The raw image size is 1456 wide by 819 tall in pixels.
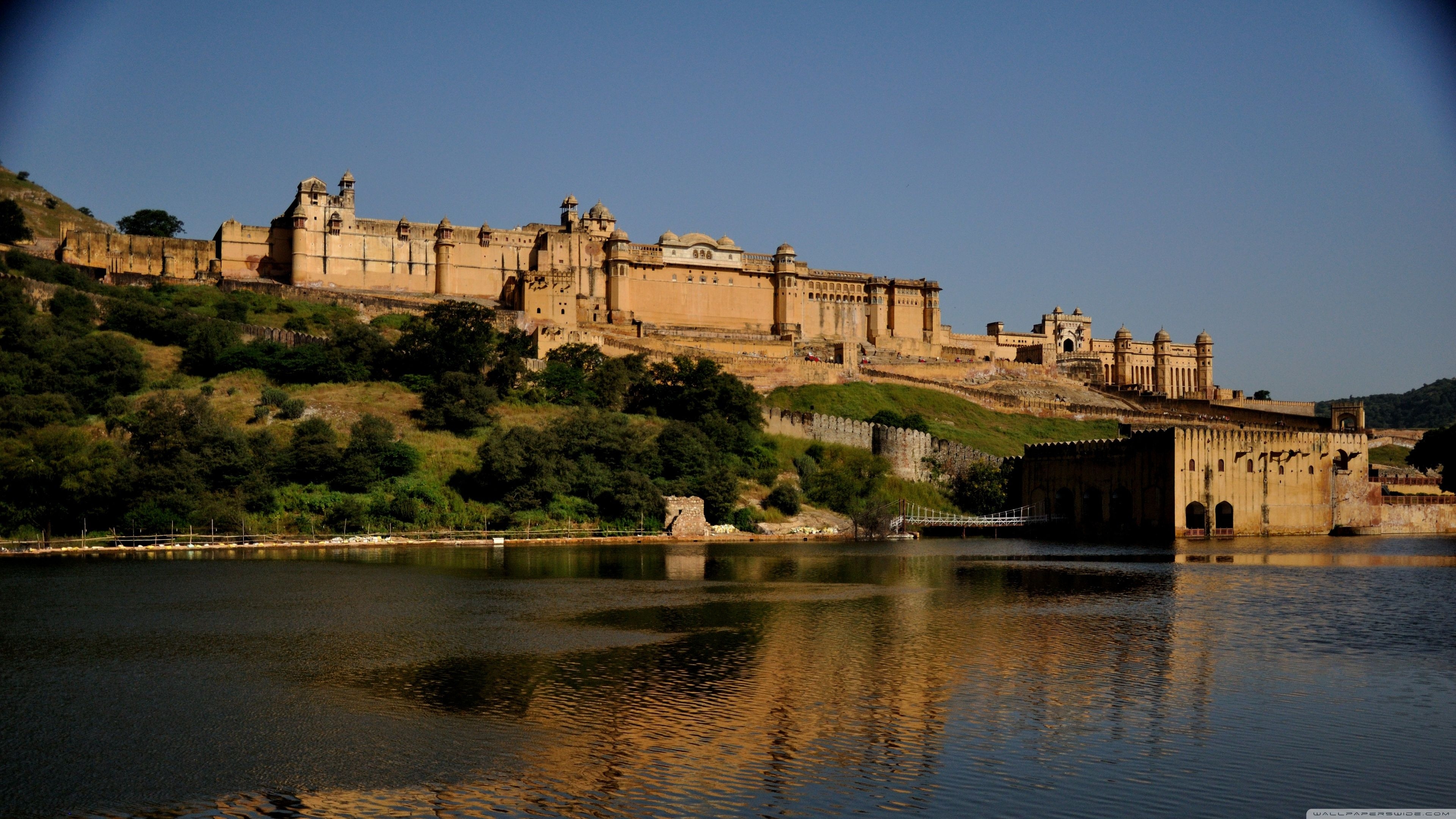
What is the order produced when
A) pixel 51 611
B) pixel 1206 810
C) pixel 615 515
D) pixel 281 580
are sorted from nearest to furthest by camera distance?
pixel 1206 810 → pixel 51 611 → pixel 281 580 → pixel 615 515

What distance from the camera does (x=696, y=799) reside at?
1035 cm

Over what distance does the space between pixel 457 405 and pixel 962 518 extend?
59.5 ft

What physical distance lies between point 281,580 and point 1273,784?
20.6 meters

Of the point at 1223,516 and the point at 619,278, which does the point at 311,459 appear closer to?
the point at 1223,516

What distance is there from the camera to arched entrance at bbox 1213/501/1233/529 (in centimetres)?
4159

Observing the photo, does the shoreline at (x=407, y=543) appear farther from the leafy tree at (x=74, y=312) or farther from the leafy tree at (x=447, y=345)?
the leafy tree at (x=74, y=312)

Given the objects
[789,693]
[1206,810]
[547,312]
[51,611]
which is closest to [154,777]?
[789,693]

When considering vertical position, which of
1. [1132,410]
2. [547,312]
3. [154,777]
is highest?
[547,312]

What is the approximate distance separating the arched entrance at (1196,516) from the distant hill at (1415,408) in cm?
6818

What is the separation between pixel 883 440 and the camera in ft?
164

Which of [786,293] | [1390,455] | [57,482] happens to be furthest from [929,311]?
[57,482]

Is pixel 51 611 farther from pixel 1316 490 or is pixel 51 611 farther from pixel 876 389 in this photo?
pixel 876 389

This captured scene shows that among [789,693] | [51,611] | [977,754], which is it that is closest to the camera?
[977,754]

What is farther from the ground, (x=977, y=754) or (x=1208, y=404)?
(x=1208, y=404)
